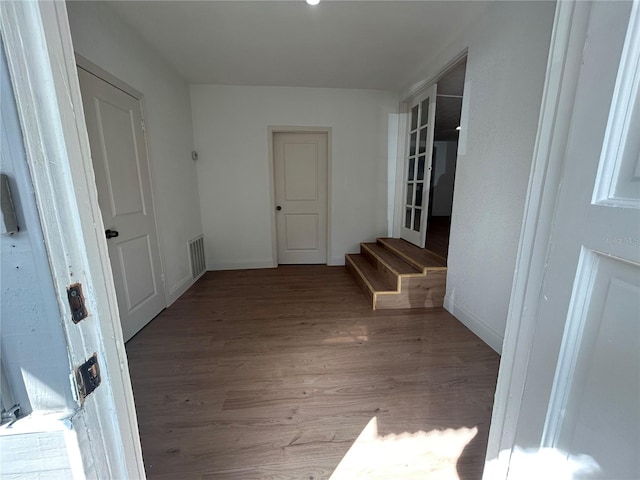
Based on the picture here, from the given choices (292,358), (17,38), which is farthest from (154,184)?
(17,38)

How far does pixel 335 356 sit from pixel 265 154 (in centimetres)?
288

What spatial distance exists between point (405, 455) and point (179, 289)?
274cm

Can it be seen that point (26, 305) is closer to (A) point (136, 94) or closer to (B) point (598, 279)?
(B) point (598, 279)

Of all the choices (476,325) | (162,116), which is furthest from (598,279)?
(162,116)

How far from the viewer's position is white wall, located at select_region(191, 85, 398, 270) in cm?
353

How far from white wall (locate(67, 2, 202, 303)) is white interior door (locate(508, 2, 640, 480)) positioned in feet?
8.43

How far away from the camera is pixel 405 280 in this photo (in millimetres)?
2609

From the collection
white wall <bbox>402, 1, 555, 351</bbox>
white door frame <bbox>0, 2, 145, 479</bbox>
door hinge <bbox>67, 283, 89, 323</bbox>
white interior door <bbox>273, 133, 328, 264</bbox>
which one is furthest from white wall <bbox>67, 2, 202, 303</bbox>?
white wall <bbox>402, 1, 555, 351</bbox>

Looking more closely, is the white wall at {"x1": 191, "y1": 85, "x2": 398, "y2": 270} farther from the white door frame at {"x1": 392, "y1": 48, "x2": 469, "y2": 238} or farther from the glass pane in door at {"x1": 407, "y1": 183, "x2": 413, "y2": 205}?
the glass pane in door at {"x1": 407, "y1": 183, "x2": 413, "y2": 205}

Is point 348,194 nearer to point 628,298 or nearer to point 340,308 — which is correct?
point 340,308

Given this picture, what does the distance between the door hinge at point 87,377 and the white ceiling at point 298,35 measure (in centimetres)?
244

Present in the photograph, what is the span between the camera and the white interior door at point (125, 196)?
187cm

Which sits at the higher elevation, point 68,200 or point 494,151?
point 494,151

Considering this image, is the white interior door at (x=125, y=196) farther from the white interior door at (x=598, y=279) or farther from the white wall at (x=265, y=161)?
the white interior door at (x=598, y=279)
